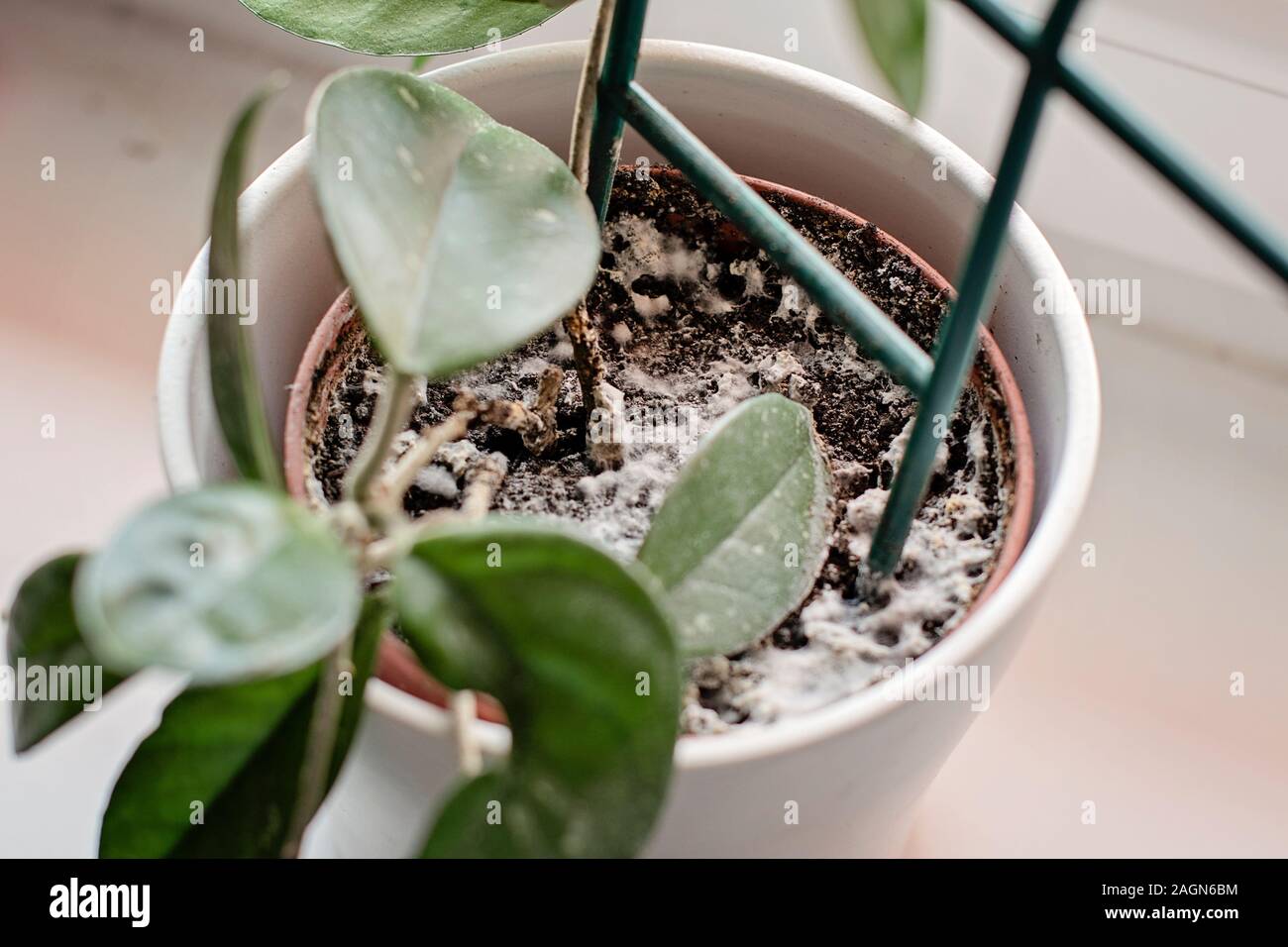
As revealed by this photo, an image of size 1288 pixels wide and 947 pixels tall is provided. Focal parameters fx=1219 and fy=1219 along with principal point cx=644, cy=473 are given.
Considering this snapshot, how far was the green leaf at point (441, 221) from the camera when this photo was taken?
1.28 feet

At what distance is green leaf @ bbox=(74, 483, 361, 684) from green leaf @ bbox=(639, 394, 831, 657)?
0.18 metres

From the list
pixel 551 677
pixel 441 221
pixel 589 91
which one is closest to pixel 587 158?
pixel 589 91

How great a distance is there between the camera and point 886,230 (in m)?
0.71

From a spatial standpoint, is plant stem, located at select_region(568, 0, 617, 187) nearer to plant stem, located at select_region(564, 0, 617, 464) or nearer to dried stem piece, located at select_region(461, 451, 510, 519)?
plant stem, located at select_region(564, 0, 617, 464)

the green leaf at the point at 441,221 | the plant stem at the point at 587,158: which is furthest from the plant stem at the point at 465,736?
the plant stem at the point at 587,158

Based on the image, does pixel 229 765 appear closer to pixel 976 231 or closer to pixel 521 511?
pixel 521 511

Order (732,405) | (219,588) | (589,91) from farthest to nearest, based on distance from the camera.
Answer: (732,405), (589,91), (219,588)

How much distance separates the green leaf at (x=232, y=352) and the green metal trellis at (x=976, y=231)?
207mm

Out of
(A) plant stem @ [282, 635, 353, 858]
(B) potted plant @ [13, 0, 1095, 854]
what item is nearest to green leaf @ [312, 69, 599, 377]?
(B) potted plant @ [13, 0, 1095, 854]

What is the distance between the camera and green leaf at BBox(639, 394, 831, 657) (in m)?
0.49

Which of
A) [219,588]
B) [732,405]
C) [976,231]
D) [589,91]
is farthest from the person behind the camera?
[732,405]

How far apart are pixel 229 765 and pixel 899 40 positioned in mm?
358

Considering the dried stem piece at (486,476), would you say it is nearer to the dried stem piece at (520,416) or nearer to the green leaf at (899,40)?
the dried stem piece at (520,416)
